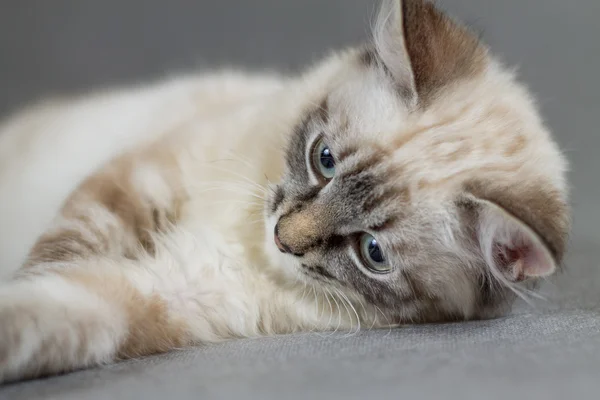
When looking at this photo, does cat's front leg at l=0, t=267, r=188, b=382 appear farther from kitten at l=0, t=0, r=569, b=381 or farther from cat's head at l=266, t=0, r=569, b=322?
cat's head at l=266, t=0, r=569, b=322

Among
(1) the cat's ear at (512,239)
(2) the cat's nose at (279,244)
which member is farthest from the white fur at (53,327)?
(1) the cat's ear at (512,239)

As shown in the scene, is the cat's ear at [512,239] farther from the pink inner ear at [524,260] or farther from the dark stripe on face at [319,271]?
the dark stripe on face at [319,271]

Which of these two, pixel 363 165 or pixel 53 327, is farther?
pixel 363 165

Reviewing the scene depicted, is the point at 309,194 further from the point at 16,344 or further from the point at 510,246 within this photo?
the point at 16,344

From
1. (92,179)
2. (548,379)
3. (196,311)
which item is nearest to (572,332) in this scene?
(548,379)

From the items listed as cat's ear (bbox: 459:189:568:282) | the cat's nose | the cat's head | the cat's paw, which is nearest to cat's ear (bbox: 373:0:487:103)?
the cat's head

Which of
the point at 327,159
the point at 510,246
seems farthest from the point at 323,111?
the point at 510,246

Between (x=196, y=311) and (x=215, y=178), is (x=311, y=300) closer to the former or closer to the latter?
(x=196, y=311)
